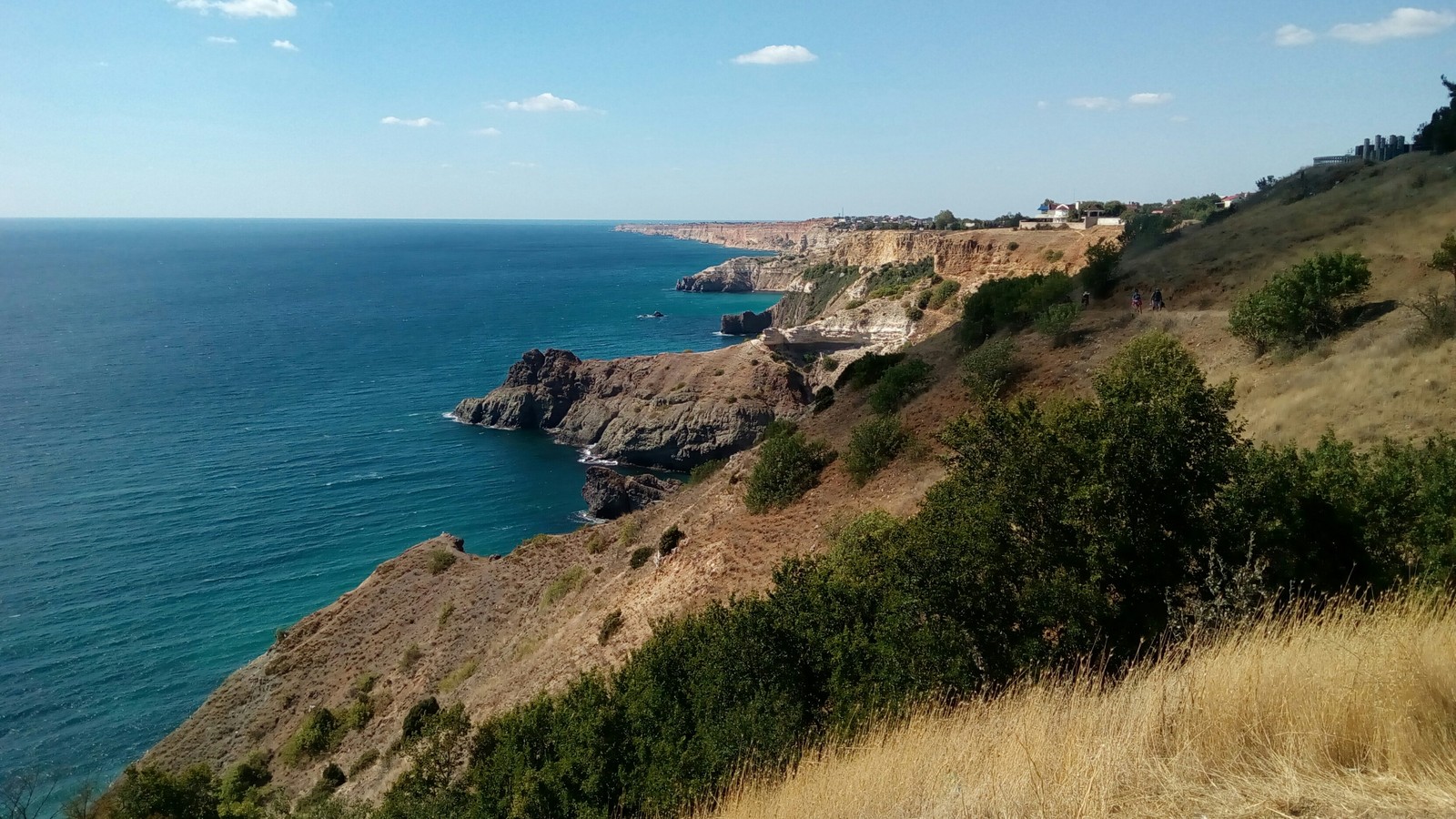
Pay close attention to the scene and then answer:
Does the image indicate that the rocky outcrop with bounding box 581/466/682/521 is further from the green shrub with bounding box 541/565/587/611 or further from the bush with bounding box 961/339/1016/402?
the bush with bounding box 961/339/1016/402

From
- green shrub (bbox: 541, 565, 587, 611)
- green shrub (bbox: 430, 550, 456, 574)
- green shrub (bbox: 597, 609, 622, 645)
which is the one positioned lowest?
green shrub (bbox: 430, 550, 456, 574)

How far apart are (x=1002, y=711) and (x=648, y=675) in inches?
301

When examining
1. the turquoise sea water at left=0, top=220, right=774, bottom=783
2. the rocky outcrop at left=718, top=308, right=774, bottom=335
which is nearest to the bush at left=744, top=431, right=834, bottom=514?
the turquoise sea water at left=0, top=220, right=774, bottom=783

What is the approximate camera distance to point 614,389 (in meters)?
81.2

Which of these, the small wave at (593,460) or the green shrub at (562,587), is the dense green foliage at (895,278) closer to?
the small wave at (593,460)

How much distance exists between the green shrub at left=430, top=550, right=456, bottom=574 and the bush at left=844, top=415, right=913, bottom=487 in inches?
802

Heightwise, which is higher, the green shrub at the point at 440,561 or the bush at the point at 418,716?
the green shrub at the point at 440,561

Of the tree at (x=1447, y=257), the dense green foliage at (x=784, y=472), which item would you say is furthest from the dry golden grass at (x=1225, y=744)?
the tree at (x=1447, y=257)

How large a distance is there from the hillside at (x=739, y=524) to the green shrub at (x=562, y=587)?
0.08 m

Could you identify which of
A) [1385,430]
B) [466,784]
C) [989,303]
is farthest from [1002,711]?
[989,303]

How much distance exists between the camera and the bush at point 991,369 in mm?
27359

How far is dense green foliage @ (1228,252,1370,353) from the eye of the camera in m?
24.3

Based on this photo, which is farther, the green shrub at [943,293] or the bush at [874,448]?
the green shrub at [943,293]

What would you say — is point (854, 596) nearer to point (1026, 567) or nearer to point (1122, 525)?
point (1026, 567)
